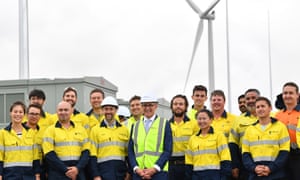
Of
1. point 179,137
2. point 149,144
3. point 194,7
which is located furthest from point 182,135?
point 194,7

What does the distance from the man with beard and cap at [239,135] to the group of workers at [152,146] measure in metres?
0.02

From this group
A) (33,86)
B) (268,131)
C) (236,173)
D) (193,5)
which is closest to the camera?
(268,131)

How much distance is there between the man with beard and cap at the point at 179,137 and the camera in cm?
949

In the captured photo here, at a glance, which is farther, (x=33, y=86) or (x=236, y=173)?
(x=33, y=86)

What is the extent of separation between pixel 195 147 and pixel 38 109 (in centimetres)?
256

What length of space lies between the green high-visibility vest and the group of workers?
0.05ft

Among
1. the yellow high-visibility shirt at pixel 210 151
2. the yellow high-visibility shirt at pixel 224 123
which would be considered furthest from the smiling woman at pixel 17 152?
the yellow high-visibility shirt at pixel 224 123

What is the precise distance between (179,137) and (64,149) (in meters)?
1.90

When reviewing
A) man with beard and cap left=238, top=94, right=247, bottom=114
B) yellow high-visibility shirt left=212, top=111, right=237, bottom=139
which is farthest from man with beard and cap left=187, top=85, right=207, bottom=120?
man with beard and cap left=238, top=94, right=247, bottom=114

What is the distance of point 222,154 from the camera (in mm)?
8977

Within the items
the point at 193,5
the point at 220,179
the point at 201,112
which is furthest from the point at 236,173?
the point at 193,5

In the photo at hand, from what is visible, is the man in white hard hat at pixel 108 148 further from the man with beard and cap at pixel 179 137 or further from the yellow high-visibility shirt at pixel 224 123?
the yellow high-visibility shirt at pixel 224 123

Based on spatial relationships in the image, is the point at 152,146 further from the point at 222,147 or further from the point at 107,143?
the point at 222,147

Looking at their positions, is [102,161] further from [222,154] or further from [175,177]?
[222,154]
